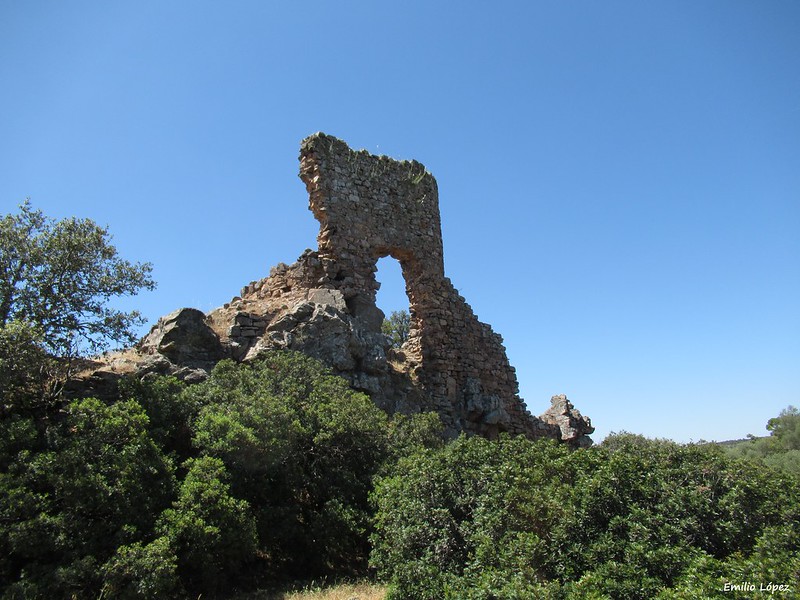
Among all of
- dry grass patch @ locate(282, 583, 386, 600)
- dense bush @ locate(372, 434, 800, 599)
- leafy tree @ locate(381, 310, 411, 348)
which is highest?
leafy tree @ locate(381, 310, 411, 348)

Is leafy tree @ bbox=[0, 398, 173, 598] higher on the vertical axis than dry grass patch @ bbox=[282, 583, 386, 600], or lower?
higher

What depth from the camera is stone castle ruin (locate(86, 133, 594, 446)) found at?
38.8ft

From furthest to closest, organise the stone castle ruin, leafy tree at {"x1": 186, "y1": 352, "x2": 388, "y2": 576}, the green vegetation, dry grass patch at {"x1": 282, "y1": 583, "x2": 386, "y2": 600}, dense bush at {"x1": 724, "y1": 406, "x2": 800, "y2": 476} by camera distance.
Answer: dense bush at {"x1": 724, "y1": 406, "x2": 800, "y2": 476}, the stone castle ruin, leafy tree at {"x1": 186, "y1": 352, "x2": 388, "y2": 576}, dry grass patch at {"x1": 282, "y1": 583, "x2": 386, "y2": 600}, the green vegetation

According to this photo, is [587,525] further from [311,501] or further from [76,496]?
[76,496]

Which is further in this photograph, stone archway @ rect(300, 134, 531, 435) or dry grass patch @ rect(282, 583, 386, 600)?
stone archway @ rect(300, 134, 531, 435)

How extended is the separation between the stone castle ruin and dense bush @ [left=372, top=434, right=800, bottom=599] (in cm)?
519

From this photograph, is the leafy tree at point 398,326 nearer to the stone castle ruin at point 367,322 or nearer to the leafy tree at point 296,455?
the stone castle ruin at point 367,322

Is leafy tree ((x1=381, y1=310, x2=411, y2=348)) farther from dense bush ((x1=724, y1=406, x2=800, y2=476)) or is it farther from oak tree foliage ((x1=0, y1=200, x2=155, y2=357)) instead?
oak tree foliage ((x1=0, y1=200, x2=155, y2=357))

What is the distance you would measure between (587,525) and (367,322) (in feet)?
27.8

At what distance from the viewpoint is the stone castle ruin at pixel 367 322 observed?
11.8 meters

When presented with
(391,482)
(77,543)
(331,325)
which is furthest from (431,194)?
(77,543)

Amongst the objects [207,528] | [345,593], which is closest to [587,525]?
[345,593]

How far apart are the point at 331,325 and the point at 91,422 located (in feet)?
18.3

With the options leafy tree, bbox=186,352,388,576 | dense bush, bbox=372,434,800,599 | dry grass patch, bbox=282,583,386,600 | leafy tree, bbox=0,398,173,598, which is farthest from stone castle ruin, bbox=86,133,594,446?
dense bush, bbox=372,434,800,599
